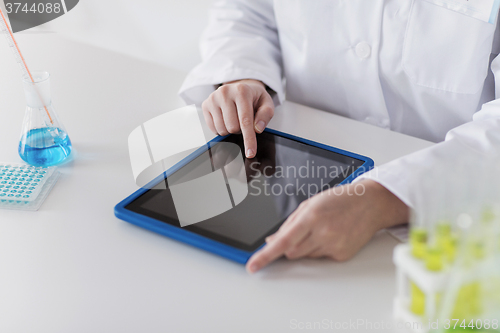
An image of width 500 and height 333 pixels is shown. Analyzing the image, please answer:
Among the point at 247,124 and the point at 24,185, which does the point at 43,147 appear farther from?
the point at 247,124

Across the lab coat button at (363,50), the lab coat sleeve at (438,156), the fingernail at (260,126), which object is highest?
the lab coat button at (363,50)

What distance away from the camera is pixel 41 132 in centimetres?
79

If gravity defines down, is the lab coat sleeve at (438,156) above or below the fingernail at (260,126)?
above

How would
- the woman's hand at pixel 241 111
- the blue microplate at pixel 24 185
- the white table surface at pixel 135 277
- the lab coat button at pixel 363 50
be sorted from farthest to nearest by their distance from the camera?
the lab coat button at pixel 363 50
the woman's hand at pixel 241 111
the blue microplate at pixel 24 185
the white table surface at pixel 135 277

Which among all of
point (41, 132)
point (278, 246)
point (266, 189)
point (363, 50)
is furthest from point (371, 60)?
point (41, 132)

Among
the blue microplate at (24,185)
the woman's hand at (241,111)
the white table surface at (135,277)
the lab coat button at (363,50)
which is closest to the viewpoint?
the white table surface at (135,277)

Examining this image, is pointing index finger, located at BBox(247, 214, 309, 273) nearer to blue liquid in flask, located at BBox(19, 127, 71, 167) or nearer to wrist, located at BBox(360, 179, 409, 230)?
wrist, located at BBox(360, 179, 409, 230)

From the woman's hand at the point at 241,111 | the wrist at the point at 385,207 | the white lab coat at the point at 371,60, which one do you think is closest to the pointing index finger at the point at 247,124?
the woman's hand at the point at 241,111

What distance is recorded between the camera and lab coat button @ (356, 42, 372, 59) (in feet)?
2.98

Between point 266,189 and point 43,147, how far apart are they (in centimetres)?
39

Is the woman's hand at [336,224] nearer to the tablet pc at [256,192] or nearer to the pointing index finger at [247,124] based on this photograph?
the tablet pc at [256,192]

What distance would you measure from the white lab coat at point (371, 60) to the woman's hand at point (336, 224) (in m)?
0.15

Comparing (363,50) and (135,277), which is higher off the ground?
(363,50)

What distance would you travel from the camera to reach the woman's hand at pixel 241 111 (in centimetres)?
80
